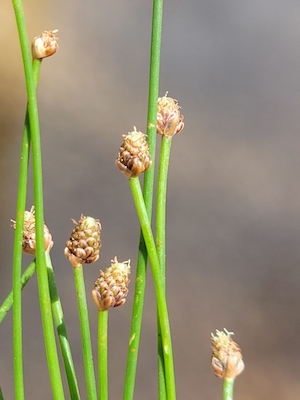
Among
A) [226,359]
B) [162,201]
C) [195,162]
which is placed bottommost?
[226,359]

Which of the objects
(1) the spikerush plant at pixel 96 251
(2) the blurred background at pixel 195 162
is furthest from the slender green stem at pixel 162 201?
(2) the blurred background at pixel 195 162

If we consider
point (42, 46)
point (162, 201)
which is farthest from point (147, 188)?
point (42, 46)

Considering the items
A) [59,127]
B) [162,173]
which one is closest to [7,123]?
[59,127]

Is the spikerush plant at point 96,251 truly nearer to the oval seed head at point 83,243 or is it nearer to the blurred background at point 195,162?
the oval seed head at point 83,243

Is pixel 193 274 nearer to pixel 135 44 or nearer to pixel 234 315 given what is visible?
pixel 234 315

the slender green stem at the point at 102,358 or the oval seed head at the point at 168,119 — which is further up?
the oval seed head at the point at 168,119

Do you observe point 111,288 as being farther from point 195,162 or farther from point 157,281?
point 195,162

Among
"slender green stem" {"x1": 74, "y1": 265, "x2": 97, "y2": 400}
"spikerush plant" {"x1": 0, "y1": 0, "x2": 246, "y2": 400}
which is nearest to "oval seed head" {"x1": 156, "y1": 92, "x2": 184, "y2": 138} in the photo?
"spikerush plant" {"x1": 0, "y1": 0, "x2": 246, "y2": 400}
